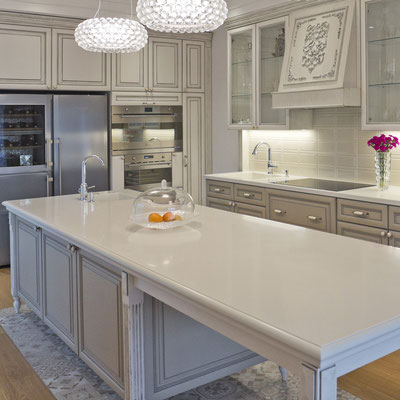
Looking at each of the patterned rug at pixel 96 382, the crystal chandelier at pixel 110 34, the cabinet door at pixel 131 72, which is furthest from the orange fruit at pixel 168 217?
the cabinet door at pixel 131 72

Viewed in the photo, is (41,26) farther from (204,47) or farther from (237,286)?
(237,286)

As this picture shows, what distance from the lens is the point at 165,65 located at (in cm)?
584

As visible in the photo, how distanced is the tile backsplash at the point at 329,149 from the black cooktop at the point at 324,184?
145 mm

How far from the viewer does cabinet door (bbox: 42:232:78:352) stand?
2824 mm

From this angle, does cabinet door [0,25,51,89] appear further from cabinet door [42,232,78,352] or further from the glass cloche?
the glass cloche

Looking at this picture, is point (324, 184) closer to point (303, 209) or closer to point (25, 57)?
point (303, 209)

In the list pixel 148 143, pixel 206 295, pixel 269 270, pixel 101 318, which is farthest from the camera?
pixel 148 143

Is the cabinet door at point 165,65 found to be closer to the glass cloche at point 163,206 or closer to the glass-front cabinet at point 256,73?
the glass-front cabinet at point 256,73

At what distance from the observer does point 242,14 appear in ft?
16.8

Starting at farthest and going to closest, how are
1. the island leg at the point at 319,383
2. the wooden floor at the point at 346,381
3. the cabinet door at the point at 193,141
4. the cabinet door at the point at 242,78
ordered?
the cabinet door at the point at 193,141
the cabinet door at the point at 242,78
the wooden floor at the point at 346,381
the island leg at the point at 319,383

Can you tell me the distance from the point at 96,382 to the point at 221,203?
2.61m

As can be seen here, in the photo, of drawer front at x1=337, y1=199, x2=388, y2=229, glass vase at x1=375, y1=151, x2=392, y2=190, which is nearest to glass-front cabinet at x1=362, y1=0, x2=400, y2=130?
glass vase at x1=375, y1=151, x2=392, y2=190

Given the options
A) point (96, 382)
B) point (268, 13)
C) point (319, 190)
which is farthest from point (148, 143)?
point (96, 382)

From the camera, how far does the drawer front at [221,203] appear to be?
500 cm
